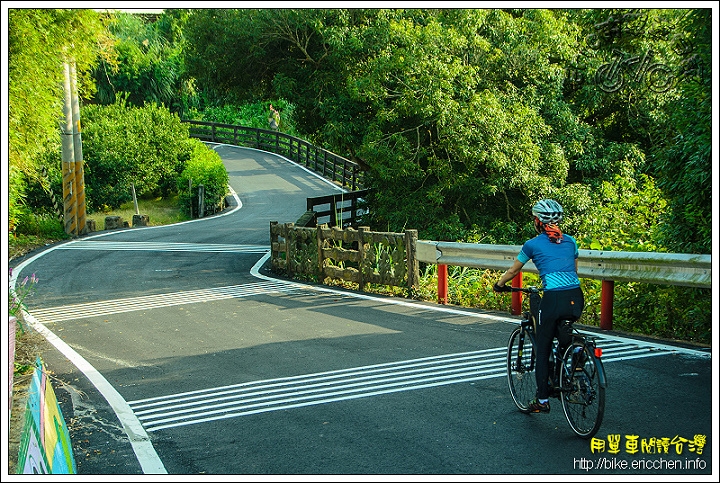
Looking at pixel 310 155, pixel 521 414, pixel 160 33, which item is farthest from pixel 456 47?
pixel 160 33

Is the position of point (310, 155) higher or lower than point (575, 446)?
higher

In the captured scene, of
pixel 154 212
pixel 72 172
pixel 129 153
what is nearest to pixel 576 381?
pixel 72 172

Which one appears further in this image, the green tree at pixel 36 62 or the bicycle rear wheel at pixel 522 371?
the green tree at pixel 36 62

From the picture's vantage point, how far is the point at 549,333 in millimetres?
6688

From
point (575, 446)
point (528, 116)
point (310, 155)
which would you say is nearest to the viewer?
point (575, 446)

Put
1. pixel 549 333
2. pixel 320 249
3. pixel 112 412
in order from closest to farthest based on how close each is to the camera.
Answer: pixel 549 333 → pixel 112 412 → pixel 320 249

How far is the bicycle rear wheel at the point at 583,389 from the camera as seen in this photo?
6156 millimetres

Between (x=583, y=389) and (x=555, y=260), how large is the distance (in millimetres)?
1104

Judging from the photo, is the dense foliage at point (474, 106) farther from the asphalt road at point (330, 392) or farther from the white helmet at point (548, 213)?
the white helmet at point (548, 213)

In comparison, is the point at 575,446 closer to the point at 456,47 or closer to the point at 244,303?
the point at 244,303

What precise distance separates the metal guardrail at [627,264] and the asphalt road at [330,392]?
2.65 feet

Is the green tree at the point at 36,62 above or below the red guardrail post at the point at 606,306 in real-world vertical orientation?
above

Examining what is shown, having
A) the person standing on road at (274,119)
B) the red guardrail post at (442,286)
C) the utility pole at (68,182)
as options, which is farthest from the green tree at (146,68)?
the red guardrail post at (442,286)

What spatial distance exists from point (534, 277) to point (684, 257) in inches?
A: 186
